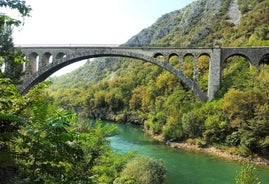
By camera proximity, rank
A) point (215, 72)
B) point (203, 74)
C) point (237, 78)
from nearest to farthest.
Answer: point (237, 78)
point (215, 72)
point (203, 74)


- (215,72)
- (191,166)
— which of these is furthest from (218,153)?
(215,72)

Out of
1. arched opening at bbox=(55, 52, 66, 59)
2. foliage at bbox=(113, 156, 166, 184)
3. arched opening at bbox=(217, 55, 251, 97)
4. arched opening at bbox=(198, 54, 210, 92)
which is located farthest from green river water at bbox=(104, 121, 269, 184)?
arched opening at bbox=(55, 52, 66, 59)

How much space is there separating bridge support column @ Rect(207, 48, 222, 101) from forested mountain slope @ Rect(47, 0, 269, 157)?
80cm

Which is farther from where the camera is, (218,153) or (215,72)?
(215,72)

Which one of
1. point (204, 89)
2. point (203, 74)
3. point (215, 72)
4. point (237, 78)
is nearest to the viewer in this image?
point (237, 78)

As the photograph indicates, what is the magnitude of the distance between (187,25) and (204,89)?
4352 centimetres

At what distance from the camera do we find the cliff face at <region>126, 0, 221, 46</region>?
6703 centimetres

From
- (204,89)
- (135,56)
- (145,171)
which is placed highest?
(135,56)

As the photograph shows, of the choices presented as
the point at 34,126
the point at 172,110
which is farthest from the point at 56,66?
the point at 34,126

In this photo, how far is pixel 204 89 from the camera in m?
36.1

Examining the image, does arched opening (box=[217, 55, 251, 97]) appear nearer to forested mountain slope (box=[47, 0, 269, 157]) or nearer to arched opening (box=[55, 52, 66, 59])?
forested mountain slope (box=[47, 0, 269, 157])

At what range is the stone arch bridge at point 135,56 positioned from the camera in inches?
A: 1275

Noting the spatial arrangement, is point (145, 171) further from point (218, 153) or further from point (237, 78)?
point (237, 78)

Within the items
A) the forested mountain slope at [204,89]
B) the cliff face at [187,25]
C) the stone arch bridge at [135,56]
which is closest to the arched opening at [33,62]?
the stone arch bridge at [135,56]
